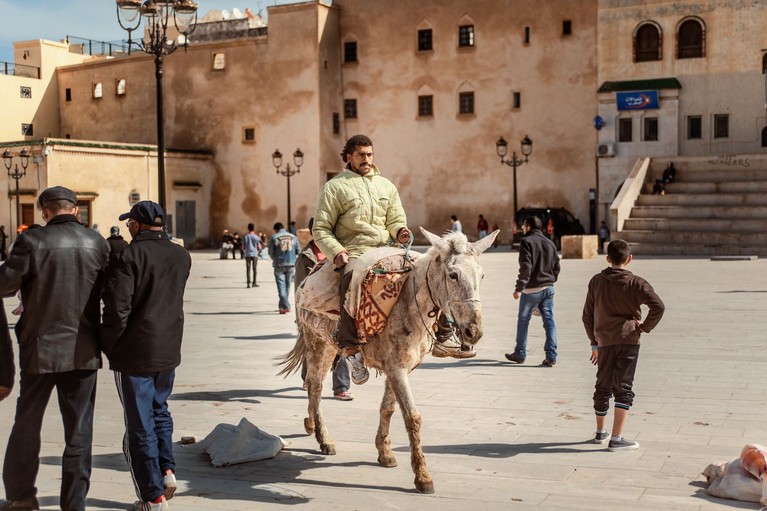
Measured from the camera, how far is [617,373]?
7379 mm

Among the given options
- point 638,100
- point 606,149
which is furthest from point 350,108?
point 638,100

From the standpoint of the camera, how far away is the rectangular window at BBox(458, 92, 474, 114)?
1829 inches

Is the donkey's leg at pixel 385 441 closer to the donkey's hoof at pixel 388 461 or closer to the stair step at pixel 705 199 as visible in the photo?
the donkey's hoof at pixel 388 461

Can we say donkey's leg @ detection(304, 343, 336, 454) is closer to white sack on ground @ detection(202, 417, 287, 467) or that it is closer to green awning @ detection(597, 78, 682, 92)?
white sack on ground @ detection(202, 417, 287, 467)

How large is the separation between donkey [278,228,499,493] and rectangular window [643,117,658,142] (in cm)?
3649

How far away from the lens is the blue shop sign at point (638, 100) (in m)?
41.4

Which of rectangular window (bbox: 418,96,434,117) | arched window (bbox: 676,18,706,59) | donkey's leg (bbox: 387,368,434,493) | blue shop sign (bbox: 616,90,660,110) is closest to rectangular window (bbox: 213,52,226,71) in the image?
rectangular window (bbox: 418,96,434,117)

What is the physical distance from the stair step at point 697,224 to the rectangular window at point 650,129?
22.4 ft

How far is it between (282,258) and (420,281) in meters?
11.2

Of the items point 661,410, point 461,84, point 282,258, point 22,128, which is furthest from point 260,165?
point 661,410

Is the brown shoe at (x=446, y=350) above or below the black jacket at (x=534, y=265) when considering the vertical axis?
below

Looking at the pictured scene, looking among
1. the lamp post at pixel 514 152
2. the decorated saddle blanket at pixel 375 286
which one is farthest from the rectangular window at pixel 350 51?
the decorated saddle blanket at pixel 375 286

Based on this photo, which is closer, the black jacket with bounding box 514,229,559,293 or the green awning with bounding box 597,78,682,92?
the black jacket with bounding box 514,229,559,293

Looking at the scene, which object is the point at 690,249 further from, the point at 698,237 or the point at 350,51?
the point at 350,51
